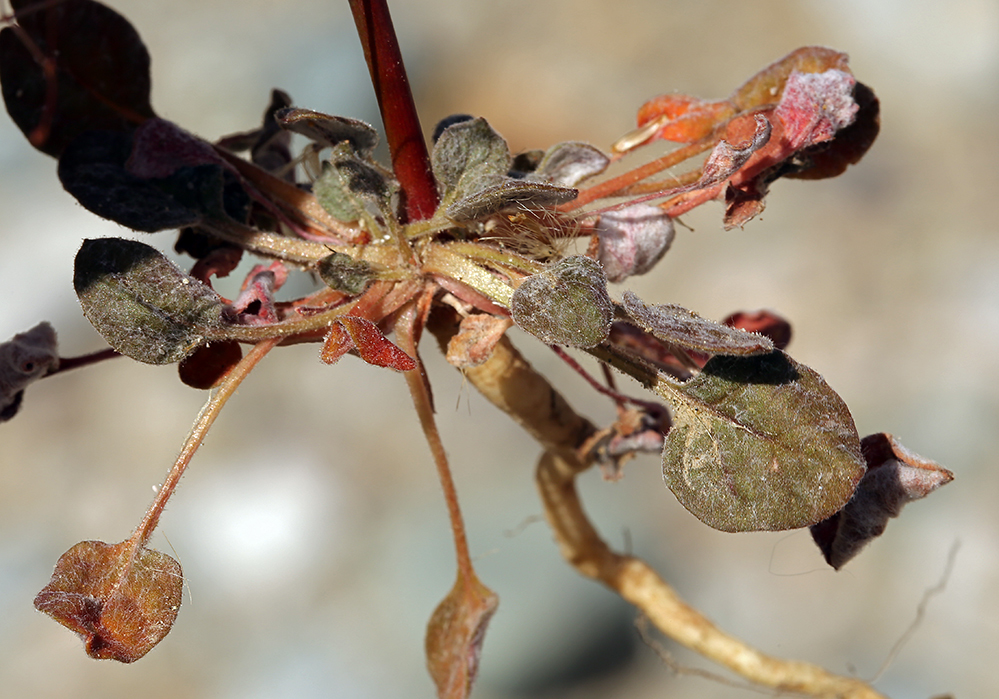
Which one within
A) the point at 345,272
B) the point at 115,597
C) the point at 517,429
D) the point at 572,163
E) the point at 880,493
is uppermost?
the point at 572,163

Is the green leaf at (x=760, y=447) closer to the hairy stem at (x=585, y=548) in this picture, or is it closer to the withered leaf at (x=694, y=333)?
the withered leaf at (x=694, y=333)

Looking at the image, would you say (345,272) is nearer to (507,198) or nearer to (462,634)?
(507,198)

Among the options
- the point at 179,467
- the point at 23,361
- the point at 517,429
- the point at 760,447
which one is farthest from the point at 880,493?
the point at 517,429

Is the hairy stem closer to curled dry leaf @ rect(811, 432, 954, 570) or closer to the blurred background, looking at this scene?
curled dry leaf @ rect(811, 432, 954, 570)

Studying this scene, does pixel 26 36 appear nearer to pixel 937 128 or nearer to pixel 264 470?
pixel 264 470

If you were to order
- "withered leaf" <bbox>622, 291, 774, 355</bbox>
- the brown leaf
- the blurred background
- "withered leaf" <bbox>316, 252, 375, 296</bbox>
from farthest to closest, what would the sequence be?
the blurred background < the brown leaf < "withered leaf" <bbox>316, 252, 375, 296</bbox> < "withered leaf" <bbox>622, 291, 774, 355</bbox>

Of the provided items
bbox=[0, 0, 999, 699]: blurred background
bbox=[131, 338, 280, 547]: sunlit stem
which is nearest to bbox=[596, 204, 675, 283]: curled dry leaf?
bbox=[131, 338, 280, 547]: sunlit stem
